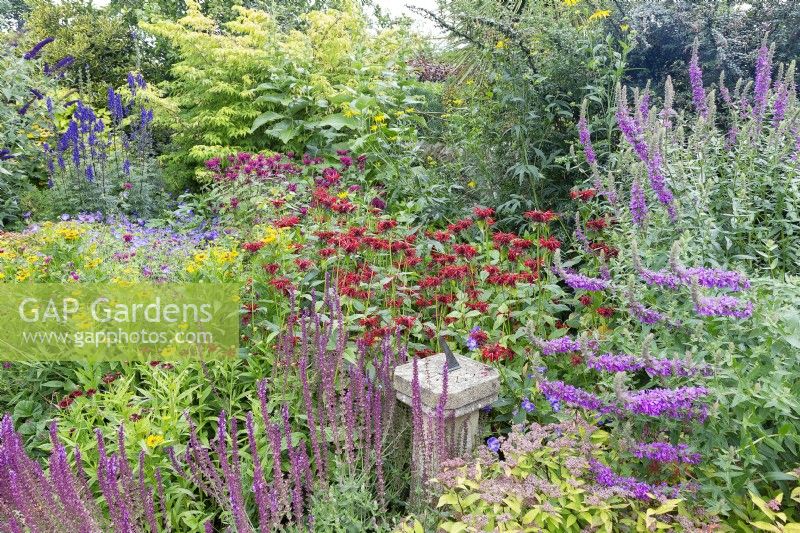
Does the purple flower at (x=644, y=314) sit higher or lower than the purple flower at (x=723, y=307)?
lower

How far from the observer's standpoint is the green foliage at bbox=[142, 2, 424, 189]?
6012mm

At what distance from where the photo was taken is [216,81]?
667cm

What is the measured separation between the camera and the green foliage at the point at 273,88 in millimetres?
6012

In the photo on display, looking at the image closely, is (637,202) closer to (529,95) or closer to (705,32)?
(529,95)

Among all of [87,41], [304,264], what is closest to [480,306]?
[304,264]

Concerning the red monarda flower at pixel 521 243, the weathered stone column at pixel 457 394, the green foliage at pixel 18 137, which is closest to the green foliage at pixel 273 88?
the green foliage at pixel 18 137

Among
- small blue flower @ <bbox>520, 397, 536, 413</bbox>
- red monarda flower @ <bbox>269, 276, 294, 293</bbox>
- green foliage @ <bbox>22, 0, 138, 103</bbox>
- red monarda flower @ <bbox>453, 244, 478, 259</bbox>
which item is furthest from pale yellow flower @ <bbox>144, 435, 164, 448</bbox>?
green foliage @ <bbox>22, 0, 138, 103</bbox>

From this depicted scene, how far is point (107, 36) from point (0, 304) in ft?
30.4

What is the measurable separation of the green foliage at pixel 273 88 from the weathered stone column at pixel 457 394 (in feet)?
11.9

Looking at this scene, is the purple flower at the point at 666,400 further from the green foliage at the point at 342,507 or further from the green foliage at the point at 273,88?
the green foliage at the point at 273,88

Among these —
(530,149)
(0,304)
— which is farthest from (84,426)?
(530,149)

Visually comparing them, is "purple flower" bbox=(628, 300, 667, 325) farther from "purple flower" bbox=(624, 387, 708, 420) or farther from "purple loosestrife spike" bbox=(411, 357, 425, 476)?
"purple loosestrife spike" bbox=(411, 357, 425, 476)

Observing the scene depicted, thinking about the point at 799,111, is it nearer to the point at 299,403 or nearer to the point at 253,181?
the point at 299,403

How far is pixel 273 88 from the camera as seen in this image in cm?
629
